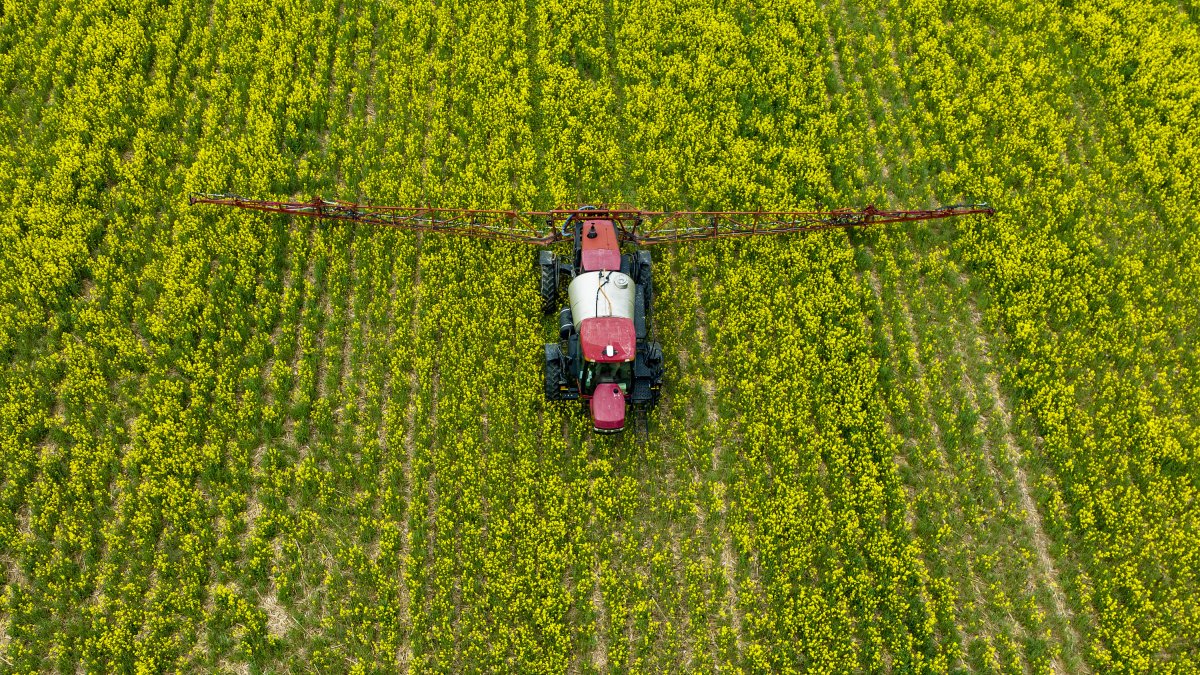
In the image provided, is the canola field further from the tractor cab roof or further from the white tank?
the tractor cab roof

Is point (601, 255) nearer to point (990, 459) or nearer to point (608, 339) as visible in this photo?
point (608, 339)

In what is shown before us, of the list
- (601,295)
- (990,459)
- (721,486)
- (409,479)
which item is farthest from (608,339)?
(990,459)

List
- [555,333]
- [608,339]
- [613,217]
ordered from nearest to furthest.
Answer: [608,339], [555,333], [613,217]

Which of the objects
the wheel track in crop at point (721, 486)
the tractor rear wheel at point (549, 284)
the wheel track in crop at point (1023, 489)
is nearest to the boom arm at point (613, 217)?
the tractor rear wheel at point (549, 284)

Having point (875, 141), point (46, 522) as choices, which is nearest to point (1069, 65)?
point (875, 141)

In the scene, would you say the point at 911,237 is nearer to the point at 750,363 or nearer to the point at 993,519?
the point at 750,363
